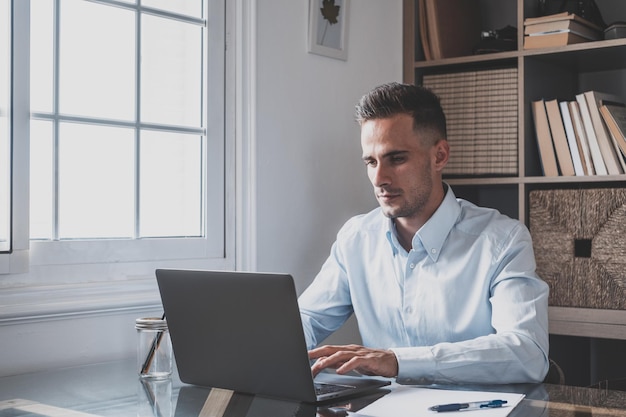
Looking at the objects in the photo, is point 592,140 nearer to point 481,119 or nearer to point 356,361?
point 481,119

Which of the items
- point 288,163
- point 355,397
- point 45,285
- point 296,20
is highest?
point 296,20

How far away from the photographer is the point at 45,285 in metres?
1.97

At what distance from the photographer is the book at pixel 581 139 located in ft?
8.76

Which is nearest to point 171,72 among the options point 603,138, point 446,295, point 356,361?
point 446,295

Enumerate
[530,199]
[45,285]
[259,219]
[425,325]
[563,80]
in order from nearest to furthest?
[45,285], [425,325], [259,219], [530,199], [563,80]

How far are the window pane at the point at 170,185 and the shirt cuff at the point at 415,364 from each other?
2.85 ft

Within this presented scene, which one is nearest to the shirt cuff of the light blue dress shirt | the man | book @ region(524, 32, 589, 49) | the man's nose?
the light blue dress shirt

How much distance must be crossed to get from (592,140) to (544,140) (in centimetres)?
17

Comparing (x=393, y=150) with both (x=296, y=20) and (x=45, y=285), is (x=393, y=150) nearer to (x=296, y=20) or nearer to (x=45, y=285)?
(x=296, y=20)

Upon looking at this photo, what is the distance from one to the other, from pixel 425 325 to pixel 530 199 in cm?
87

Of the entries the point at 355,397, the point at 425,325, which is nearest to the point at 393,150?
the point at 425,325

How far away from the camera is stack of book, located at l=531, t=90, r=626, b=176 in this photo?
8.62ft

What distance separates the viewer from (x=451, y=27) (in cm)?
304

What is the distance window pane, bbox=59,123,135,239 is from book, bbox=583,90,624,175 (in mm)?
1443
